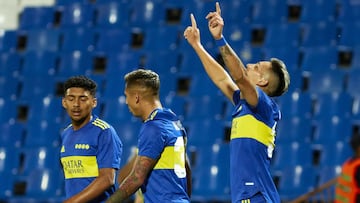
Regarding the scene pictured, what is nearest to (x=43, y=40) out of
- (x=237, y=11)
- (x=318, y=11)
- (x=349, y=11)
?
(x=237, y=11)

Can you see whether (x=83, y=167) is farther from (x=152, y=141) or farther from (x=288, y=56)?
(x=288, y=56)

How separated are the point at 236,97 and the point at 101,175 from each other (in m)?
0.98

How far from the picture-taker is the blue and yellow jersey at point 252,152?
16.7ft

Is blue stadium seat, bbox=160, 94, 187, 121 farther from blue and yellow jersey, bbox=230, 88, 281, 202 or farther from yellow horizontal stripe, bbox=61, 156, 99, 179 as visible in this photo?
blue and yellow jersey, bbox=230, 88, 281, 202

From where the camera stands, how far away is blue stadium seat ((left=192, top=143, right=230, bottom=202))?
1200 cm

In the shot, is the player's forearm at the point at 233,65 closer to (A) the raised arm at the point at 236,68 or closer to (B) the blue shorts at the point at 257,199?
(A) the raised arm at the point at 236,68

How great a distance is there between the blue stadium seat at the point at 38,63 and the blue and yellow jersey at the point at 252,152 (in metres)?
9.93

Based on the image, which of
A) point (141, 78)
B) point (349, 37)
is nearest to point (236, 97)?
point (141, 78)

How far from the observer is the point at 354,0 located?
13352 millimetres

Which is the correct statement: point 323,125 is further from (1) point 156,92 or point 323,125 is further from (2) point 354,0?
(1) point 156,92

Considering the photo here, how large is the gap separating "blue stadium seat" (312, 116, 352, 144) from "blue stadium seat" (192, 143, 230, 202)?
51.9 inches

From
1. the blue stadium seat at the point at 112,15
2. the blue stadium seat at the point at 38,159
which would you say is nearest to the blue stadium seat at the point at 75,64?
the blue stadium seat at the point at 112,15

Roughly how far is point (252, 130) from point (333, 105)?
7457mm

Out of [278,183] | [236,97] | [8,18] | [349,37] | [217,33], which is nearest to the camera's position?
[217,33]
